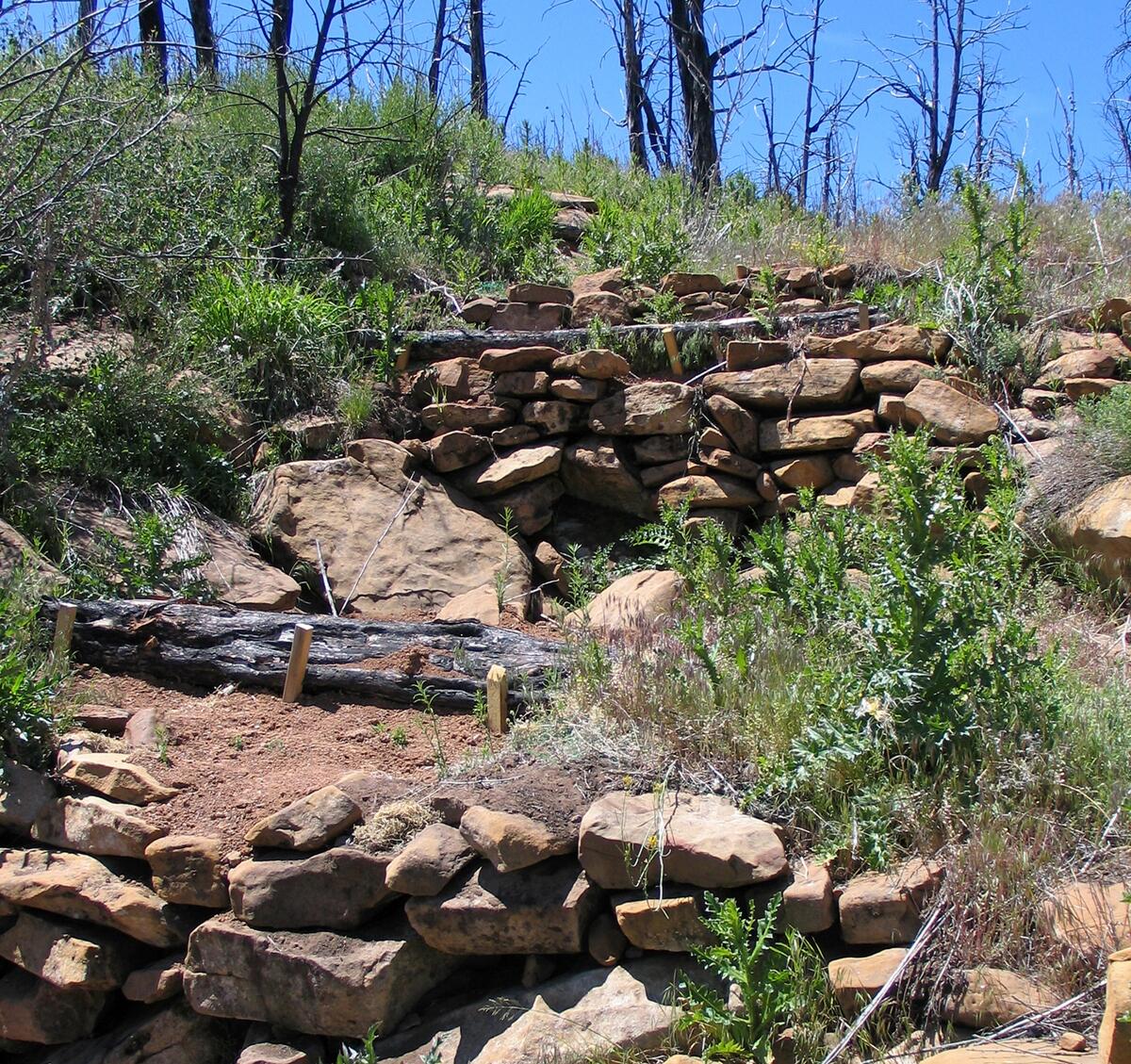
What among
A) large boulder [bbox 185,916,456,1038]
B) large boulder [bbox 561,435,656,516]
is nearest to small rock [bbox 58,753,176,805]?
large boulder [bbox 185,916,456,1038]

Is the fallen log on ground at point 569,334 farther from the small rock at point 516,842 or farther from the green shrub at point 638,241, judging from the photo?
the small rock at point 516,842

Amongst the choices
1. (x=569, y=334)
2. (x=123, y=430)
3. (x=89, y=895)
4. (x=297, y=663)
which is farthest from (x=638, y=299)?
(x=89, y=895)

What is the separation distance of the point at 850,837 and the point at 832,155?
11.9m

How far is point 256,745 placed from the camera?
448cm

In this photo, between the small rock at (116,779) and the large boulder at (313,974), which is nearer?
the large boulder at (313,974)

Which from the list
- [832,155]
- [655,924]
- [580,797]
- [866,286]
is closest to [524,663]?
[580,797]

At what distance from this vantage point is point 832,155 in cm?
1368

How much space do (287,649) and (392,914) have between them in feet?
4.69

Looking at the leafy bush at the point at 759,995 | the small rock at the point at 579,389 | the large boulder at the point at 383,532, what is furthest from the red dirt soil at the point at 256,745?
the small rock at the point at 579,389

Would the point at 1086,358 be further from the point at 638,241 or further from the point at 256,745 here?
the point at 256,745

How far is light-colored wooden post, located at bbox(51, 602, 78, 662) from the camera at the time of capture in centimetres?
469

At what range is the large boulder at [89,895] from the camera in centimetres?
391

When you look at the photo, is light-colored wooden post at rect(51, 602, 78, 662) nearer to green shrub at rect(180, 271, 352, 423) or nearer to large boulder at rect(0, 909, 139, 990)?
large boulder at rect(0, 909, 139, 990)

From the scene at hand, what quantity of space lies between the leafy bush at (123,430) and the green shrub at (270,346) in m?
0.39
